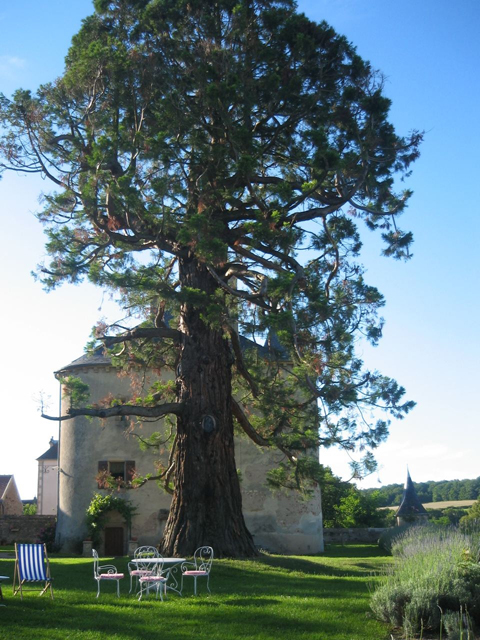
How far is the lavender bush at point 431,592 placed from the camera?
8.82 meters

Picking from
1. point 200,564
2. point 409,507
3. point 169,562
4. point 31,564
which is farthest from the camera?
point 409,507

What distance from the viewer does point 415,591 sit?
896 centimetres

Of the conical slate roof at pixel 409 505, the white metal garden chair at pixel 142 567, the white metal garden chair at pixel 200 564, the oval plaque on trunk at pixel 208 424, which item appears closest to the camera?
the white metal garden chair at pixel 142 567

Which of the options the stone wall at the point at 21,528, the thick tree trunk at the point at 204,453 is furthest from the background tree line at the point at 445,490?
the thick tree trunk at the point at 204,453

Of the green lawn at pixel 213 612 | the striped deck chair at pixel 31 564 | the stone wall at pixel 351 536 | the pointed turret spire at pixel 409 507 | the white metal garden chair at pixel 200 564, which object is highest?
the striped deck chair at pixel 31 564

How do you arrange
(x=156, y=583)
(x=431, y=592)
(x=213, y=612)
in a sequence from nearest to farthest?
(x=431, y=592) < (x=213, y=612) < (x=156, y=583)

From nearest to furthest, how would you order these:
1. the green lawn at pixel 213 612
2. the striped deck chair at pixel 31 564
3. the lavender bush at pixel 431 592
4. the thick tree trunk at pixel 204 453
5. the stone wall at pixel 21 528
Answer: the green lawn at pixel 213 612 → the lavender bush at pixel 431 592 → the striped deck chair at pixel 31 564 → the thick tree trunk at pixel 204 453 → the stone wall at pixel 21 528

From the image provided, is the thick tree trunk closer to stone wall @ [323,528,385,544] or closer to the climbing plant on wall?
the climbing plant on wall

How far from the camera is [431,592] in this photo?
29.4ft

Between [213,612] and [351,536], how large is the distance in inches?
1149

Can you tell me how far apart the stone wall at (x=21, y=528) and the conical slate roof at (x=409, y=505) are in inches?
925

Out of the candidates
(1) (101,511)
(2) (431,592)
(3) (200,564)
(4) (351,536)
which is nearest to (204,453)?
(3) (200,564)

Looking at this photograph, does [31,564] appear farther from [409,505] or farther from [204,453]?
[409,505]

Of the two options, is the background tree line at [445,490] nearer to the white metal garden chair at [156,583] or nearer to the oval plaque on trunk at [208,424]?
the oval plaque on trunk at [208,424]
